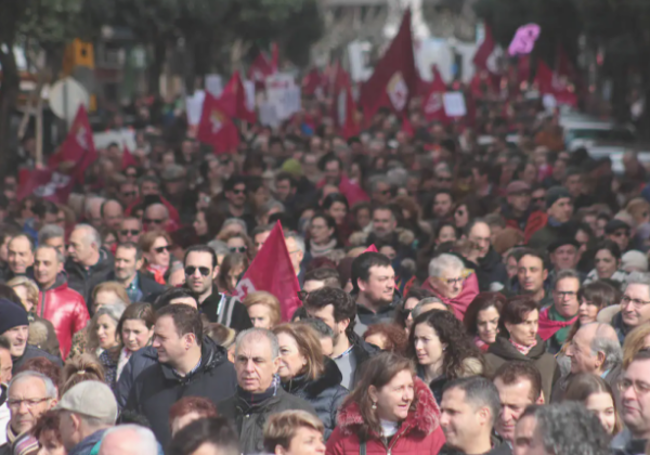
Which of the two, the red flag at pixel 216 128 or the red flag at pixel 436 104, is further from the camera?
the red flag at pixel 436 104

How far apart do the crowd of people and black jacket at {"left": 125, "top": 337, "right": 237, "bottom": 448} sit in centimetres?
1

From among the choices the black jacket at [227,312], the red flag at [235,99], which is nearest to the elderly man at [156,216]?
the black jacket at [227,312]

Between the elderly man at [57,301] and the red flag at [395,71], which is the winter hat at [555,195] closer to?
the elderly man at [57,301]

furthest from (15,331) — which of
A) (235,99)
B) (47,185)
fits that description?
(235,99)

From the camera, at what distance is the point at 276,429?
19.2 feet

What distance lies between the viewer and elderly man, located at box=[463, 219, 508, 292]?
1122cm

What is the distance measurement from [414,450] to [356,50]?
4485cm

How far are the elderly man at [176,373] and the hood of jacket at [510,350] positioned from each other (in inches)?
64.0

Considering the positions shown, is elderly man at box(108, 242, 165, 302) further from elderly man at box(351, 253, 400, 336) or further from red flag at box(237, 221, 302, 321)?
elderly man at box(351, 253, 400, 336)

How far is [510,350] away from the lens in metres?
8.08

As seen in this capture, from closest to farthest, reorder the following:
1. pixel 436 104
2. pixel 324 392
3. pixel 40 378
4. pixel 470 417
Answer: pixel 470 417
pixel 40 378
pixel 324 392
pixel 436 104

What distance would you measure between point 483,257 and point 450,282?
6.21ft

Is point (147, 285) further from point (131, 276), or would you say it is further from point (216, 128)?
point (216, 128)

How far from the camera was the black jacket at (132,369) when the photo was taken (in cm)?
766
